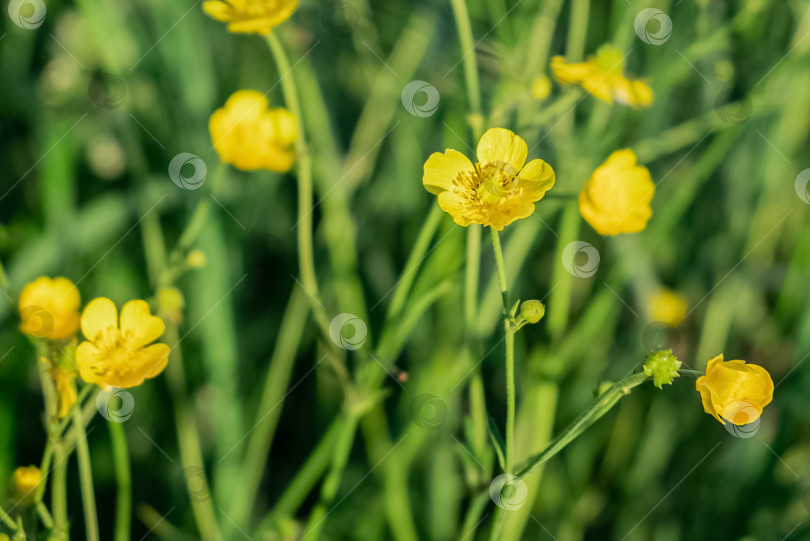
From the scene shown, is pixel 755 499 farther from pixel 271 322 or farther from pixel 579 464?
pixel 271 322

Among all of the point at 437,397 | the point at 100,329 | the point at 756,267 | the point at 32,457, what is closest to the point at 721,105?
the point at 756,267

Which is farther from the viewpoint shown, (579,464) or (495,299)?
(579,464)

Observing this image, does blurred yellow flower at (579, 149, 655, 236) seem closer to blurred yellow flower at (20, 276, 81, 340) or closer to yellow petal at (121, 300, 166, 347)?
yellow petal at (121, 300, 166, 347)

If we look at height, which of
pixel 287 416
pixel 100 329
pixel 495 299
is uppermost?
pixel 495 299
